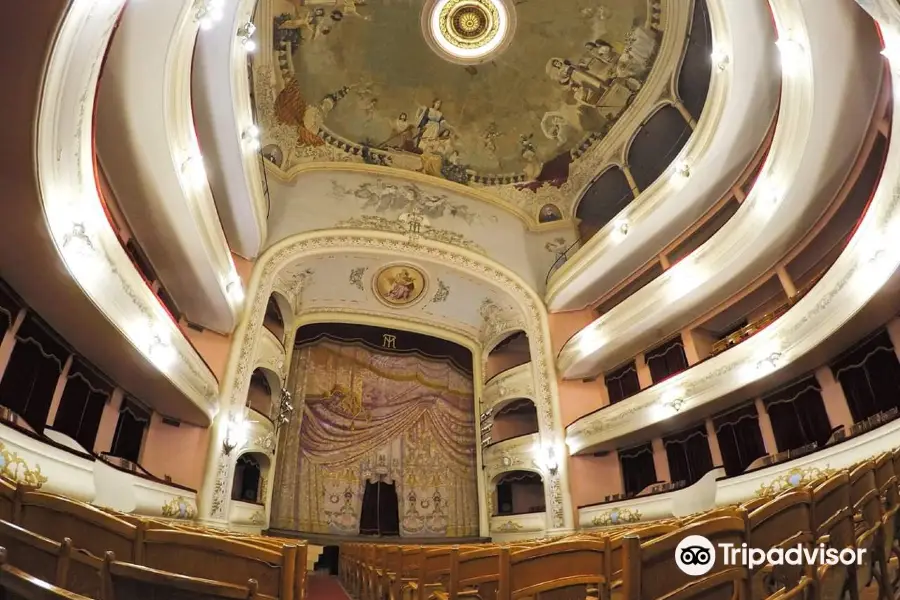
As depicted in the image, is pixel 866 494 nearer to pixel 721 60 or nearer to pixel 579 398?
pixel 721 60

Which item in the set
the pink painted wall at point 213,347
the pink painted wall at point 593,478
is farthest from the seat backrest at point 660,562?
the pink painted wall at point 593,478

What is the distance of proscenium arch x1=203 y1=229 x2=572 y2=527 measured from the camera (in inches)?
342

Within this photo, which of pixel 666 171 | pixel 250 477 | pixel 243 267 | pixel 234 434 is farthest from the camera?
pixel 250 477

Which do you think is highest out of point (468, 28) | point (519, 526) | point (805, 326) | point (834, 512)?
point (468, 28)

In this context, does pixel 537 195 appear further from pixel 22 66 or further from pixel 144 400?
pixel 22 66

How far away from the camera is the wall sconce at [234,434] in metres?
8.28

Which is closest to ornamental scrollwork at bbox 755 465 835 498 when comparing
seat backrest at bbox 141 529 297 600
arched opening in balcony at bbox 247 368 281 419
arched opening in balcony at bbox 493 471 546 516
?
seat backrest at bbox 141 529 297 600

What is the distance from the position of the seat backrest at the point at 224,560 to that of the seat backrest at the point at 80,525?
7cm

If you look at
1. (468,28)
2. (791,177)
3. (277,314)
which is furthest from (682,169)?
(277,314)

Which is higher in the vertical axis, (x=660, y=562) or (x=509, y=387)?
(x=509, y=387)

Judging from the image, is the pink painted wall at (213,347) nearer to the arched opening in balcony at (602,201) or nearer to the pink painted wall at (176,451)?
the pink painted wall at (176,451)

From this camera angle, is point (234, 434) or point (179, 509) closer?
point (179, 509)

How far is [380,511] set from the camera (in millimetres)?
11359

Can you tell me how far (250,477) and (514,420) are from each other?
6070 mm
